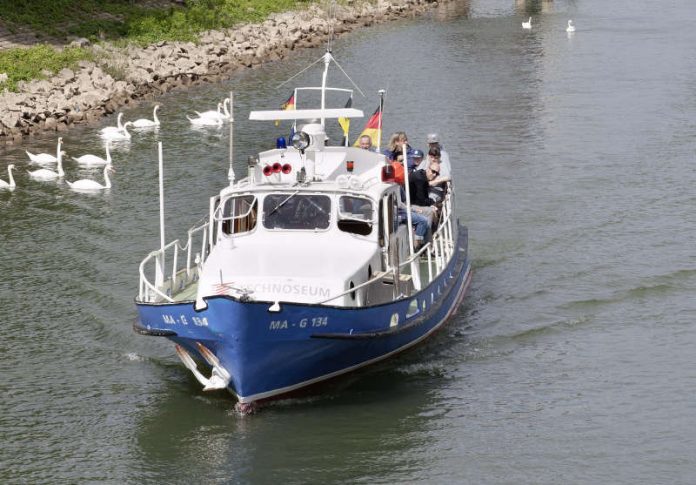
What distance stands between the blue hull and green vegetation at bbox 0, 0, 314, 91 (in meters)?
30.1

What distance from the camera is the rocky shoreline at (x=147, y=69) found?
46.3m

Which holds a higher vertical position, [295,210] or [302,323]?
[295,210]

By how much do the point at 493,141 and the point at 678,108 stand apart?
861 cm

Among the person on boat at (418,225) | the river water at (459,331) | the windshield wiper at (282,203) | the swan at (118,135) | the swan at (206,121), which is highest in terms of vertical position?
the windshield wiper at (282,203)

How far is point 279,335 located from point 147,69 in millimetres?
36678

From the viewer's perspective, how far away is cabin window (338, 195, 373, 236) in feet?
72.2

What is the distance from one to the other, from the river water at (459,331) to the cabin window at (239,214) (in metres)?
2.95

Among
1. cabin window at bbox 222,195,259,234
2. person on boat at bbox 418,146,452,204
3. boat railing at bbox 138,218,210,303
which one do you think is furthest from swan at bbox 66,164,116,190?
cabin window at bbox 222,195,259,234

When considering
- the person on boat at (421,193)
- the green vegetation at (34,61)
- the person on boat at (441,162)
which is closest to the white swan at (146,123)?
the green vegetation at (34,61)

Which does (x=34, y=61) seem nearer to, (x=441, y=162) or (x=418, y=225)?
(x=441, y=162)

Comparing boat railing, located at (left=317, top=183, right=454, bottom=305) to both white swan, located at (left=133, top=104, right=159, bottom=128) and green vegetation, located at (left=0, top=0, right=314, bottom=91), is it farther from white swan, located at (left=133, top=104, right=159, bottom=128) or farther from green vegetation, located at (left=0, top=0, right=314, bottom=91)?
green vegetation, located at (left=0, top=0, right=314, bottom=91)

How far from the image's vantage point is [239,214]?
880 inches

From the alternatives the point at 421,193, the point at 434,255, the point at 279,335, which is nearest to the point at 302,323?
the point at 279,335

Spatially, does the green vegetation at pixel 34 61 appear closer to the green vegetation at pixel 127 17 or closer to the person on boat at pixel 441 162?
the green vegetation at pixel 127 17
